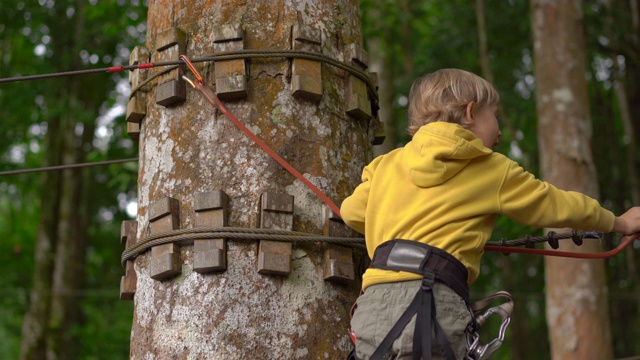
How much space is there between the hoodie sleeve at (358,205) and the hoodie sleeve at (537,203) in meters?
0.40

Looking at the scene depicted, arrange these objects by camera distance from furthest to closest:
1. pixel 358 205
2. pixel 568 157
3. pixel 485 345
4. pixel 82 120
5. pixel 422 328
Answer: pixel 82 120 < pixel 568 157 < pixel 358 205 < pixel 485 345 < pixel 422 328

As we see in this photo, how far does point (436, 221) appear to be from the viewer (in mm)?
2502

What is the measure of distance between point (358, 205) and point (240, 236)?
37 cm

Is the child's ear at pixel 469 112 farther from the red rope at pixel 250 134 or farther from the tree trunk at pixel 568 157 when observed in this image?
the tree trunk at pixel 568 157

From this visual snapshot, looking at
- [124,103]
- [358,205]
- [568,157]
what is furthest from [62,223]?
[358,205]

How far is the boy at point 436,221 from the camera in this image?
244 cm

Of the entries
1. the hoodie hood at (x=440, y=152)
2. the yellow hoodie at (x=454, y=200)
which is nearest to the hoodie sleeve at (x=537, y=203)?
the yellow hoodie at (x=454, y=200)

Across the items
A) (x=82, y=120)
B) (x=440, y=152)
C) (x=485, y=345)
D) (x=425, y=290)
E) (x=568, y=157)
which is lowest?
(x=485, y=345)

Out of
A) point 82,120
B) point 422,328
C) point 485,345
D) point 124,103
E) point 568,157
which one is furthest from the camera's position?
point 124,103

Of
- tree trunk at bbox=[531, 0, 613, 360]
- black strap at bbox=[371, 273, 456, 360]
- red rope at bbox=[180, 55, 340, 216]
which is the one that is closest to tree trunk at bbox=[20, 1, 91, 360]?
tree trunk at bbox=[531, 0, 613, 360]

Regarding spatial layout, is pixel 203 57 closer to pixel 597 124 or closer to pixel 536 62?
pixel 536 62

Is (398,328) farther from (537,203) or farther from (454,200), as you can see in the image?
(537,203)

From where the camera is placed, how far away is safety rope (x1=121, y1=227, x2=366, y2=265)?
2.58 m

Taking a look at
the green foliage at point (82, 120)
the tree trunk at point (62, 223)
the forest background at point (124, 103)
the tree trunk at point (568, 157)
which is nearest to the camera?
the tree trunk at point (568, 157)
